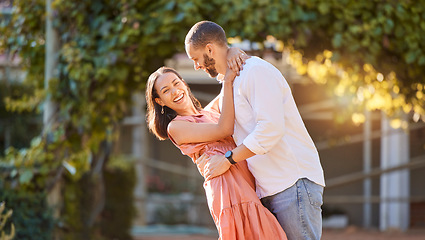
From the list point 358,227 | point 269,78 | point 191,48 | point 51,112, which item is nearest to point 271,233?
point 269,78

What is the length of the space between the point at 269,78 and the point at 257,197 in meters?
0.47

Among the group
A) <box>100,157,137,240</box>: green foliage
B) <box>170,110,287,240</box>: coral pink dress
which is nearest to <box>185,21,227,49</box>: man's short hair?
<box>170,110,287,240</box>: coral pink dress

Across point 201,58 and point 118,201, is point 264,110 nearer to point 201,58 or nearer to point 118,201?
point 201,58

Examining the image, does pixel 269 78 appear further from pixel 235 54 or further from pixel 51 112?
pixel 51 112

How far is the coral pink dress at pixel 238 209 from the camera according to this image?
2355mm

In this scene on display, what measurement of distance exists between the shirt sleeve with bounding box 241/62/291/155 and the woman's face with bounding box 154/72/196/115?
14.7 inches

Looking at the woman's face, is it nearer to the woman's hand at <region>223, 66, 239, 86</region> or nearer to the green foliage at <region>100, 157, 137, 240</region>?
the woman's hand at <region>223, 66, 239, 86</region>

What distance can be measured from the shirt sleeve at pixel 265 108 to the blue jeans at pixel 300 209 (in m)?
0.21

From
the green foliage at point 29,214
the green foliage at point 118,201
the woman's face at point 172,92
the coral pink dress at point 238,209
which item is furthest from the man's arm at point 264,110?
the green foliage at point 118,201

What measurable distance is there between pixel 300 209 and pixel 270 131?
33cm

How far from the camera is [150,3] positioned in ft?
14.6

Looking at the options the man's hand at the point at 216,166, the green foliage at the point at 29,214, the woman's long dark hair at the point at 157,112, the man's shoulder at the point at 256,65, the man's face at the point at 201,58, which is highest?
the man's face at the point at 201,58

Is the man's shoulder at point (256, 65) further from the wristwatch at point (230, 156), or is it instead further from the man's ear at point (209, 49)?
the wristwatch at point (230, 156)

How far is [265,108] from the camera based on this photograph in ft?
7.60
